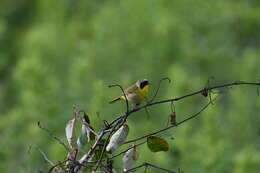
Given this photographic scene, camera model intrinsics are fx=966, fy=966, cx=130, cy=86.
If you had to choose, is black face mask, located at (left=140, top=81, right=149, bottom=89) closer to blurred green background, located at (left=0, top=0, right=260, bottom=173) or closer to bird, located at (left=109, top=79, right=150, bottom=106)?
bird, located at (left=109, top=79, right=150, bottom=106)

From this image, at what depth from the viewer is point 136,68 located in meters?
25.2

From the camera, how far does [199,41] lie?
28328 mm

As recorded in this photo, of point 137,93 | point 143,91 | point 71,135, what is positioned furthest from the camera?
point 143,91

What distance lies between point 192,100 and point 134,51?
408 cm

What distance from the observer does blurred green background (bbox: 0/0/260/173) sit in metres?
18.2

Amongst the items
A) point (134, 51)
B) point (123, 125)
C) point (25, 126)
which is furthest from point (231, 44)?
point (123, 125)

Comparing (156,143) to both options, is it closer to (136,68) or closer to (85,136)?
(85,136)

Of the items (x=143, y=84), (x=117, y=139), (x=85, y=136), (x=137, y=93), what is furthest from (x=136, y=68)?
(x=117, y=139)

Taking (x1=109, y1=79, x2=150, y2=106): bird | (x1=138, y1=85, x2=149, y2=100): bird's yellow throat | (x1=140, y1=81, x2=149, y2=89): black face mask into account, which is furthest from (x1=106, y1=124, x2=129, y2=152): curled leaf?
(x1=140, y1=81, x2=149, y2=89): black face mask

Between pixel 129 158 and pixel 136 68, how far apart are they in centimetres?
2152

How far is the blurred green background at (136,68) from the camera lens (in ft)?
59.8

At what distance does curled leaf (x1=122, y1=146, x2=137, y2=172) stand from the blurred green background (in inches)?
460

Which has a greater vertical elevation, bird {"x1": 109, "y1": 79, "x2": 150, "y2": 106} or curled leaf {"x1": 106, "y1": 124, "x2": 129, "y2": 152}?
bird {"x1": 109, "y1": 79, "x2": 150, "y2": 106}

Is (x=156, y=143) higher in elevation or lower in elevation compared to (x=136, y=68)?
lower
